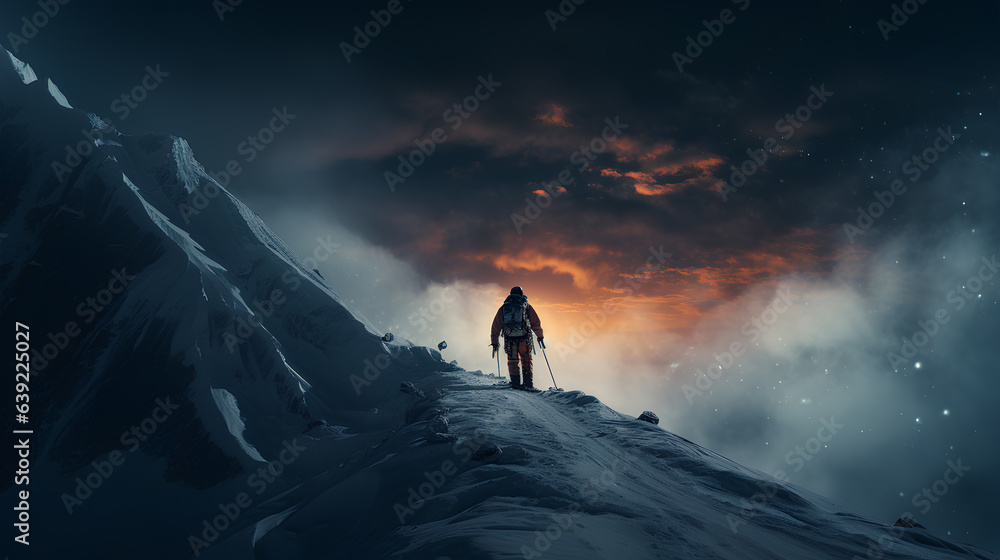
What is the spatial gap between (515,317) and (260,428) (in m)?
11.2

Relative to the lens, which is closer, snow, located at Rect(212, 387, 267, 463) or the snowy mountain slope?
the snowy mountain slope

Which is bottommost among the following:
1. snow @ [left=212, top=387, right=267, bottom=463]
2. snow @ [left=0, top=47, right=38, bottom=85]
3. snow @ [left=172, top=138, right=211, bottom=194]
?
snow @ [left=212, top=387, right=267, bottom=463]

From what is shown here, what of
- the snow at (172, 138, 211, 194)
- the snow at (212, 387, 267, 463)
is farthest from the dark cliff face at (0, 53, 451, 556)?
the snow at (172, 138, 211, 194)

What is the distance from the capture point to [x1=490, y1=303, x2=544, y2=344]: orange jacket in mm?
16547

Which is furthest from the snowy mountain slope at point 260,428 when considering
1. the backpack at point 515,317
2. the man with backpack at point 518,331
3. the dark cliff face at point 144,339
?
the backpack at point 515,317

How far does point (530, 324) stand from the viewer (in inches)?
656

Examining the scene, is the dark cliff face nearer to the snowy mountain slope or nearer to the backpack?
the snowy mountain slope

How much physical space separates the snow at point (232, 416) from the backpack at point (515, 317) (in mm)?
10082

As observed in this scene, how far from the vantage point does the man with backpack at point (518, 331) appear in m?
16.0

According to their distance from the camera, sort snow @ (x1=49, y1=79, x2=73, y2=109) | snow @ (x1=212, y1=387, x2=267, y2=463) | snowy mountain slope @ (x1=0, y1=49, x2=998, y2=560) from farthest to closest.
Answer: snow @ (x1=49, y1=79, x2=73, y2=109), snow @ (x1=212, y1=387, x2=267, y2=463), snowy mountain slope @ (x1=0, y1=49, x2=998, y2=560)

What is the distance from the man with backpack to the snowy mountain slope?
1.48 metres

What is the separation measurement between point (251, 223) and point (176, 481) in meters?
17.3

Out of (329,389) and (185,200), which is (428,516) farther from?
(185,200)

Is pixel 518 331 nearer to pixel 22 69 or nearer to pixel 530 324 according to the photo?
Result: pixel 530 324
